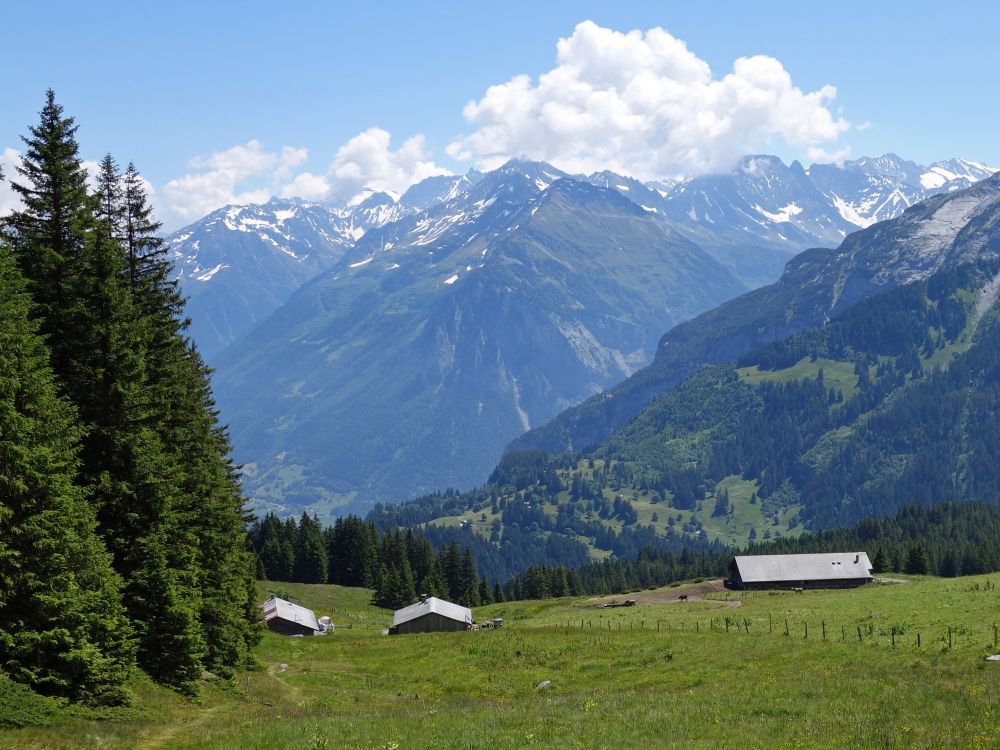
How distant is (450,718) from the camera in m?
34.9

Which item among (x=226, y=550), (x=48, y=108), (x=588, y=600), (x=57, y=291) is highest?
(x=48, y=108)

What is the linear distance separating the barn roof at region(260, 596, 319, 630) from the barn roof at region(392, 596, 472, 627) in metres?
9.27

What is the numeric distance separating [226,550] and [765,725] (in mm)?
31688

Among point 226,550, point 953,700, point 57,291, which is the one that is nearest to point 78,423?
point 57,291

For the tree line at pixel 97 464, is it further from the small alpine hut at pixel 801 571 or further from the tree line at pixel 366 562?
the tree line at pixel 366 562

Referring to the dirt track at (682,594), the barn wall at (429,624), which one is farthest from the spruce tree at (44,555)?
the dirt track at (682,594)

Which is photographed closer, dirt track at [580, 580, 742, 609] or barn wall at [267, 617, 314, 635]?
barn wall at [267, 617, 314, 635]

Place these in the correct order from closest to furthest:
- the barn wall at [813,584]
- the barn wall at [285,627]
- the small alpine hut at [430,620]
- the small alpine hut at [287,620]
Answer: the barn wall at [285,627] → the small alpine hut at [287,620] → the small alpine hut at [430,620] → the barn wall at [813,584]

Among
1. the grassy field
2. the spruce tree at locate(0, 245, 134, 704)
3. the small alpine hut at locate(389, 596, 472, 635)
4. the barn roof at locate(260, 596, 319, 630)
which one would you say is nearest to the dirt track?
the small alpine hut at locate(389, 596, 472, 635)

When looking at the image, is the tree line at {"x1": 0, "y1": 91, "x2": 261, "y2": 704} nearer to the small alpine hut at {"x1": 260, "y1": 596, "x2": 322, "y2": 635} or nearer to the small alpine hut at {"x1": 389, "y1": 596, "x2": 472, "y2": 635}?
the small alpine hut at {"x1": 260, "y1": 596, "x2": 322, "y2": 635}

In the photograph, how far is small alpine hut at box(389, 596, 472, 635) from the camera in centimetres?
10625

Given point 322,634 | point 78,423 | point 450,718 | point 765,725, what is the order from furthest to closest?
point 322,634 < point 78,423 < point 450,718 < point 765,725

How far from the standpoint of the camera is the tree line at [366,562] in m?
148

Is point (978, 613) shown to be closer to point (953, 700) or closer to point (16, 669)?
point (953, 700)
